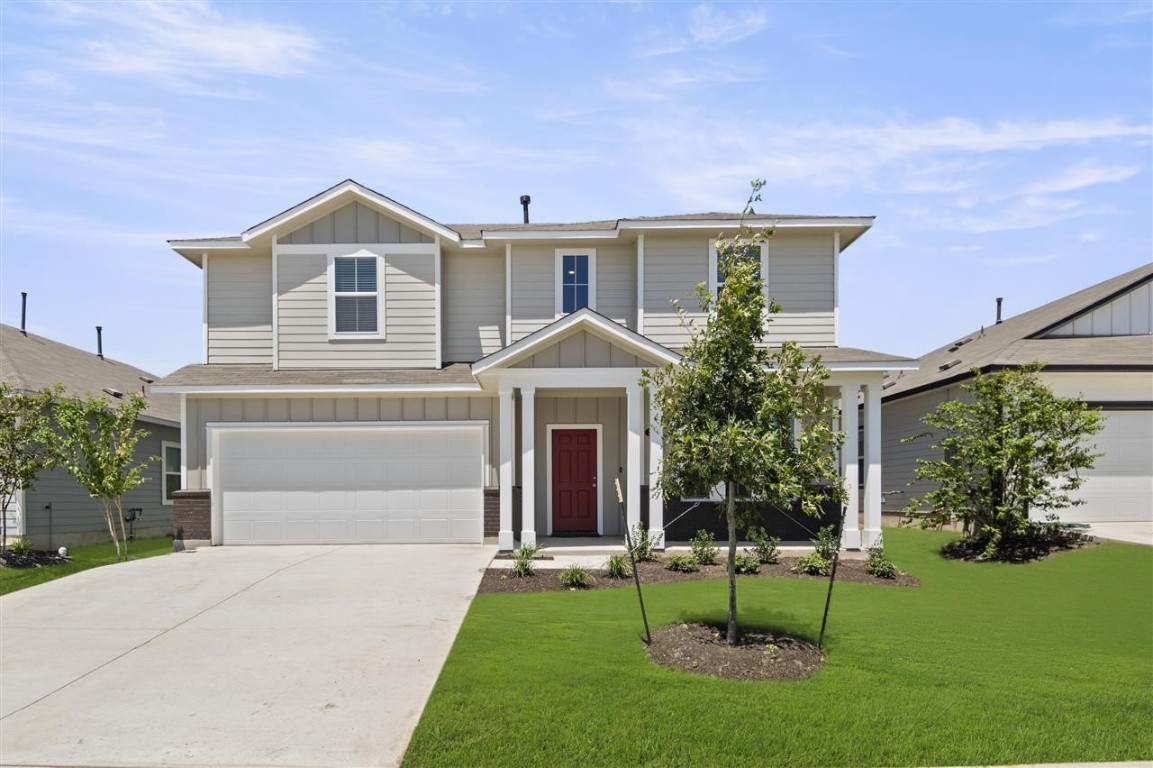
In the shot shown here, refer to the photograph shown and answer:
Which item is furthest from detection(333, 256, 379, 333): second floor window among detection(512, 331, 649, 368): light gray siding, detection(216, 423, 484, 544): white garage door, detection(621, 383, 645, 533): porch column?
detection(621, 383, 645, 533): porch column

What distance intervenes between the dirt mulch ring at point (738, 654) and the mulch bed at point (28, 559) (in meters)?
11.0

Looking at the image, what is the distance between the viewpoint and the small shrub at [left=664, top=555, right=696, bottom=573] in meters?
12.1

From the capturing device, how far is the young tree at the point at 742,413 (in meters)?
7.62

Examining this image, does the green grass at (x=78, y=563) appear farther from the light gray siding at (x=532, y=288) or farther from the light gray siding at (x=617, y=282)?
the light gray siding at (x=617, y=282)

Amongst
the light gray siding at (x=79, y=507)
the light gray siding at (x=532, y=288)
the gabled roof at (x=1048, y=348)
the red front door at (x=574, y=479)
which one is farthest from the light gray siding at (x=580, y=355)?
the light gray siding at (x=79, y=507)

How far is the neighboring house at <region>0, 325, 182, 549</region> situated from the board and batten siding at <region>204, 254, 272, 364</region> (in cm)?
185

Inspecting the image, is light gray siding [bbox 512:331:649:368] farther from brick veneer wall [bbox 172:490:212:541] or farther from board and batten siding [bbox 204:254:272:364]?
brick veneer wall [bbox 172:490:212:541]

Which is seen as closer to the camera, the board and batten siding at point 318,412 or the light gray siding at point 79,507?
the board and batten siding at point 318,412

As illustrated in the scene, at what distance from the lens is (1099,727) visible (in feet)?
19.9

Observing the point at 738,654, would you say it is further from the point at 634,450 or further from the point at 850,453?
the point at 850,453

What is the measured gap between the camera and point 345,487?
50.0ft

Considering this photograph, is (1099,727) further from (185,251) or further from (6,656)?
(185,251)

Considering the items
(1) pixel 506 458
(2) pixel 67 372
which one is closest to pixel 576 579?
(1) pixel 506 458

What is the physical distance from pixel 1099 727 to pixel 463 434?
11368 mm
